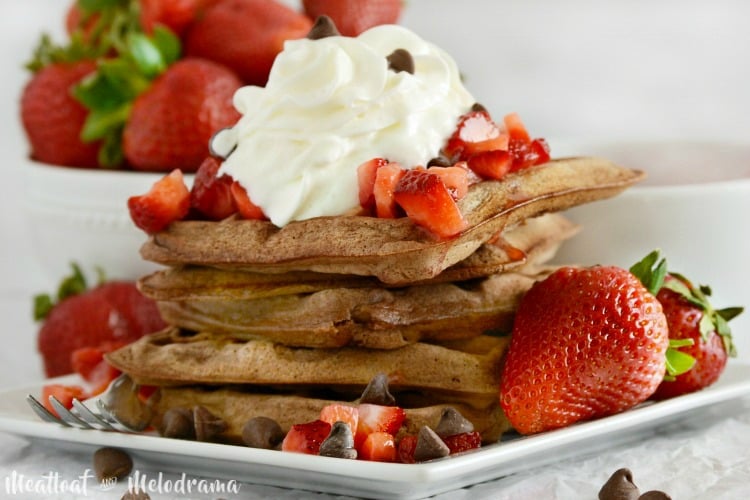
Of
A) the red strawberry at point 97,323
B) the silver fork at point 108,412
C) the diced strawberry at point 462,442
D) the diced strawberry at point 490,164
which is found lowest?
the red strawberry at point 97,323

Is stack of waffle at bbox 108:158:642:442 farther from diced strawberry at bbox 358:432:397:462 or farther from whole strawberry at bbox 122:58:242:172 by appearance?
whole strawberry at bbox 122:58:242:172

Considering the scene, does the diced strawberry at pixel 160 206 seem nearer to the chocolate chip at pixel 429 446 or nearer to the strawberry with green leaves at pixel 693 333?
the chocolate chip at pixel 429 446

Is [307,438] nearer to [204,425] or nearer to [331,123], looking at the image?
[204,425]

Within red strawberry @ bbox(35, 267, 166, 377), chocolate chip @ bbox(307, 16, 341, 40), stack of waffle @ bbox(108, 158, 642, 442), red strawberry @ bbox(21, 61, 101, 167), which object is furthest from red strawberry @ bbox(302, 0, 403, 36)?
stack of waffle @ bbox(108, 158, 642, 442)

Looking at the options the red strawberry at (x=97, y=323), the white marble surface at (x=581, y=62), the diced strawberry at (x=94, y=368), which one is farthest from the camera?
the white marble surface at (x=581, y=62)

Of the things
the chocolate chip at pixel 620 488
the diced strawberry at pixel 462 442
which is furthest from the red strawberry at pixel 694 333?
the diced strawberry at pixel 462 442

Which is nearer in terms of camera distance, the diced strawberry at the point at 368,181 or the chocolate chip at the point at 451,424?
the chocolate chip at the point at 451,424

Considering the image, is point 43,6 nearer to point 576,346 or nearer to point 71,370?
point 71,370
